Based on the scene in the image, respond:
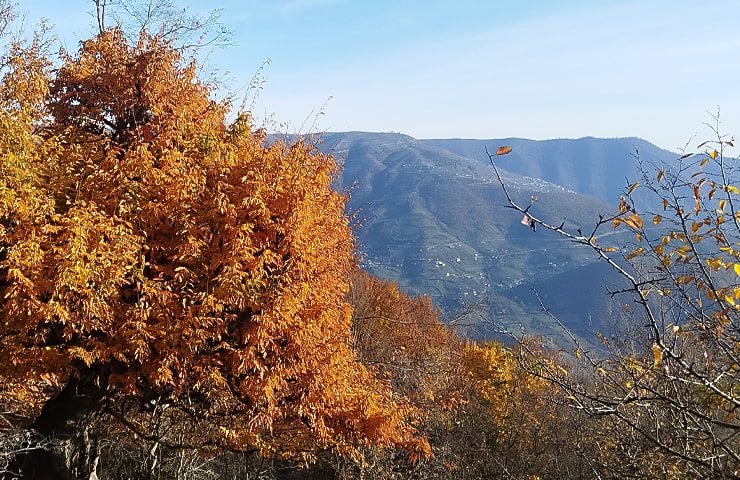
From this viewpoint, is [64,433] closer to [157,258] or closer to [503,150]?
[157,258]

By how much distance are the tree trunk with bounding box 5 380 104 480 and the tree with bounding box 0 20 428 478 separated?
46 mm

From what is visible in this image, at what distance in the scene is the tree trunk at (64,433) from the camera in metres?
13.6

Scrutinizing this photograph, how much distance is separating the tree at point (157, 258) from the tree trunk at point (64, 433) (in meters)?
0.05

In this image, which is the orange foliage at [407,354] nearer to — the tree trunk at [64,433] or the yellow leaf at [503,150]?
the tree trunk at [64,433]

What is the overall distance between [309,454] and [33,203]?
10.3 metres

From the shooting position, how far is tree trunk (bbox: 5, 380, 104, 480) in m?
13.6

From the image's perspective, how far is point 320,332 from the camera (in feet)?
47.6

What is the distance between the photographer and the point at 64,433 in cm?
1406

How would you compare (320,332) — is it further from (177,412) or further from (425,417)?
(425,417)

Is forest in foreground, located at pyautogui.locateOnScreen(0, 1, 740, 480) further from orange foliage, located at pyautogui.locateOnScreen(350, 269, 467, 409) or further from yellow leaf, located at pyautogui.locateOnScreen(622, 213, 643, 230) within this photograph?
yellow leaf, located at pyautogui.locateOnScreen(622, 213, 643, 230)

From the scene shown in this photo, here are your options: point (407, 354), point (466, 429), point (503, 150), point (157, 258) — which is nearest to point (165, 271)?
point (157, 258)

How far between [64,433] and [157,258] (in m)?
5.07

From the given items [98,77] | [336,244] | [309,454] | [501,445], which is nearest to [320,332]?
[336,244]

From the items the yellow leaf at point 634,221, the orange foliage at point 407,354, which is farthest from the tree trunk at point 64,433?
the yellow leaf at point 634,221
